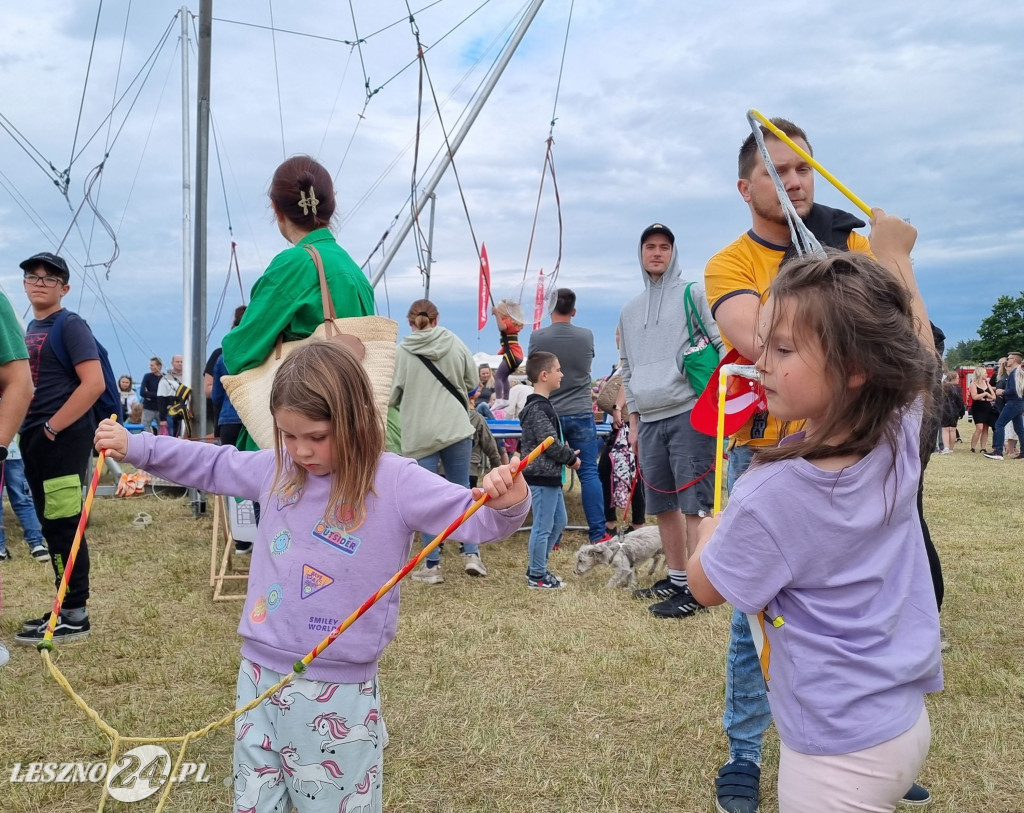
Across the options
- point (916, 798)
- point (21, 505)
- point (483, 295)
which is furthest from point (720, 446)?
point (483, 295)

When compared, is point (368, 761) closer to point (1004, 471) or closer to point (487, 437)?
point (487, 437)

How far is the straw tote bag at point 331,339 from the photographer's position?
238 centimetres

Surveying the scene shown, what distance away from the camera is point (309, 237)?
2682mm

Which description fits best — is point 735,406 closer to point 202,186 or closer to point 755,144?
point 755,144

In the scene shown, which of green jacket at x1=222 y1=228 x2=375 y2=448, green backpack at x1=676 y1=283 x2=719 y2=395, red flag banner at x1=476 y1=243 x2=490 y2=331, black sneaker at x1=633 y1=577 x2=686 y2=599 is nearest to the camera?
green jacket at x1=222 y1=228 x2=375 y2=448

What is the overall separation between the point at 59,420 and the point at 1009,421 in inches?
540

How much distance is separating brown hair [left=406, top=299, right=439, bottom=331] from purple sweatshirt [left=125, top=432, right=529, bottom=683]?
136 inches

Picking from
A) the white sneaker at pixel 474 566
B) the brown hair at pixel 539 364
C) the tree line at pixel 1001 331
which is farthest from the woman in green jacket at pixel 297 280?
the tree line at pixel 1001 331

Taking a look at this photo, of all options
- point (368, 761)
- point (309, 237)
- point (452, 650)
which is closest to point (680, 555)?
point (452, 650)

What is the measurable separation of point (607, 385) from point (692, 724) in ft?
14.4

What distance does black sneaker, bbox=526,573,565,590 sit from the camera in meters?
4.88

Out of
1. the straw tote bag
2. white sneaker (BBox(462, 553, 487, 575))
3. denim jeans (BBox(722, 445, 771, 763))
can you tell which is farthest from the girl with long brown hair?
white sneaker (BBox(462, 553, 487, 575))

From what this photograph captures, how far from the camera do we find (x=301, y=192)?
8.82ft
